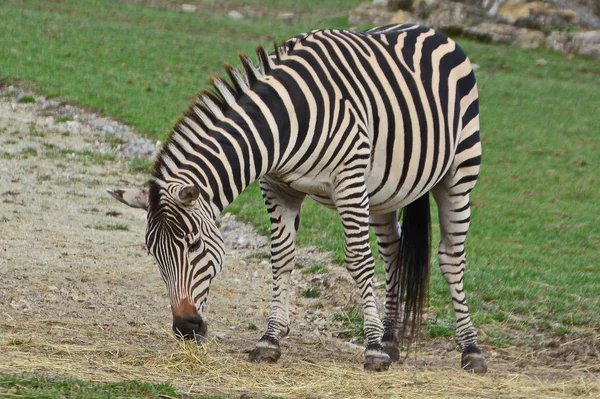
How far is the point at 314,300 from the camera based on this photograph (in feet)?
28.6

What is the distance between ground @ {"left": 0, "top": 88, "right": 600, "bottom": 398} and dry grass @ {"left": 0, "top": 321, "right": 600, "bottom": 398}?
1cm

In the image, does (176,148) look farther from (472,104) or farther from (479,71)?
(479,71)

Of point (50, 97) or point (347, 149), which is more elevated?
point (347, 149)

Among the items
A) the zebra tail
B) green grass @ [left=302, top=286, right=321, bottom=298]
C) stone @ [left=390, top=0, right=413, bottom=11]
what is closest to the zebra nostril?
the zebra tail

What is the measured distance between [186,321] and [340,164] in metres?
1.47

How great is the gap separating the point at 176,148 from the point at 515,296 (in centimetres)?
451

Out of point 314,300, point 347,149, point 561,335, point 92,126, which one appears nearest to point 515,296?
point 561,335

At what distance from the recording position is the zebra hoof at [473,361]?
688 cm

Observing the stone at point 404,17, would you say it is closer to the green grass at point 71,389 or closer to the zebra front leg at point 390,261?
the zebra front leg at point 390,261

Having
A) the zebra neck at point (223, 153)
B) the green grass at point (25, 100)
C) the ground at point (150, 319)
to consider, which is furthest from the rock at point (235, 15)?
the zebra neck at point (223, 153)

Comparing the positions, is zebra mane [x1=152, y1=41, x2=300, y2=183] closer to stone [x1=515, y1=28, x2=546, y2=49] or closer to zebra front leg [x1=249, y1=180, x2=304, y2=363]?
zebra front leg [x1=249, y1=180, x2=304, y2=363]

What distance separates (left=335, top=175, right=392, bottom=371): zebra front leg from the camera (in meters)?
6.14

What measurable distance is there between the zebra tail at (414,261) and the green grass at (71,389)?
2.73 metres

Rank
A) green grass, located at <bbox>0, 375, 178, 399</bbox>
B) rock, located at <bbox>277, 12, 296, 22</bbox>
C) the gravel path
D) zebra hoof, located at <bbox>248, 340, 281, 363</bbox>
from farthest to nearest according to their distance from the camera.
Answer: rock, located at <bbox>277, 12, 296, 22</bbox> → the gravel path → zebra hoof, located at <bbox>248, 340, 281, 363</bbox> → green grass, located at <bbox>0, 375, 178, 399</bbox>
